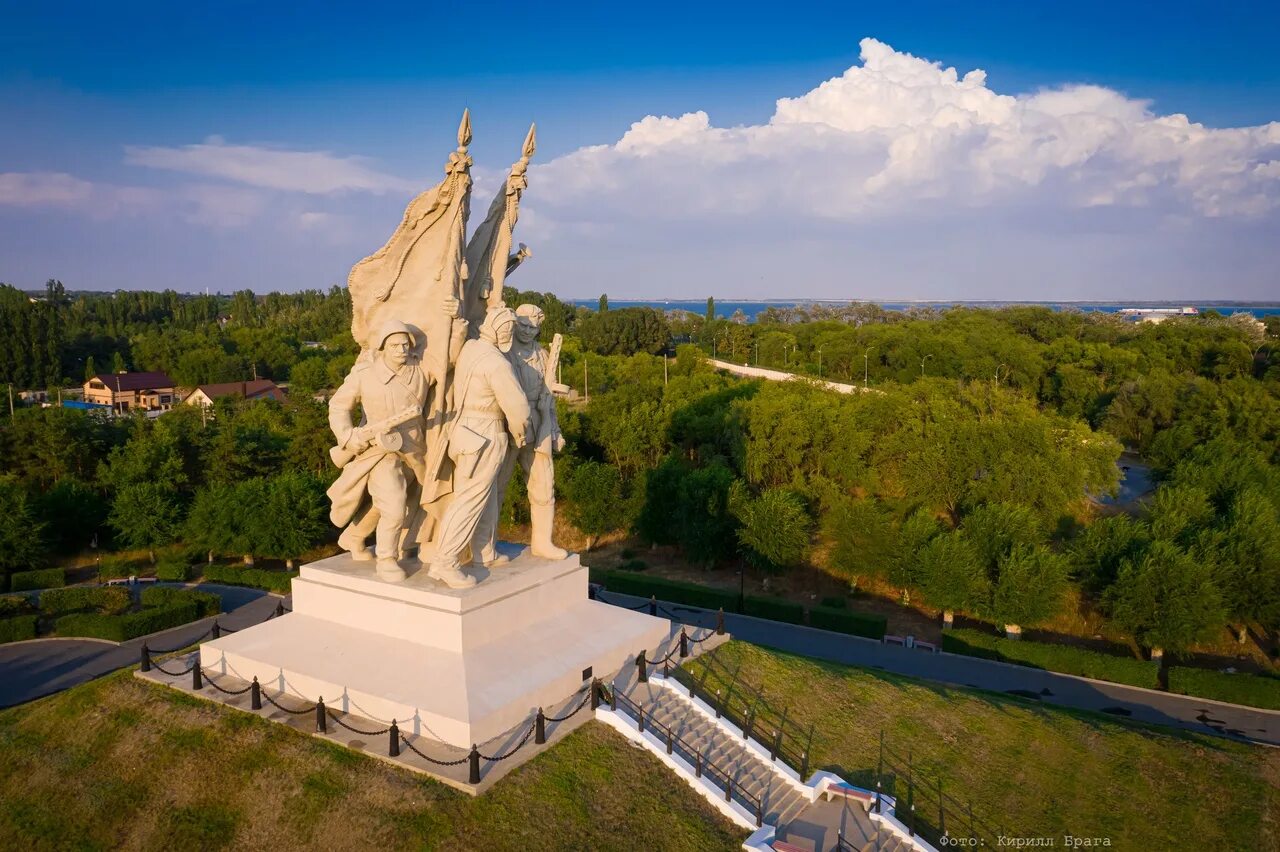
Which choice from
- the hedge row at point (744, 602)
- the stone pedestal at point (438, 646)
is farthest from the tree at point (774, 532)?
the stone pedestal at point (438, 646)

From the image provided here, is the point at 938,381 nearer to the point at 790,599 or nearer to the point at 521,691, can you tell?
the point at 790,599

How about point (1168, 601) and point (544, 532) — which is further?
point (1168, 601)

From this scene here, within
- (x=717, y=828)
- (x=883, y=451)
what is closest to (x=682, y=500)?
(x=883, y=451)

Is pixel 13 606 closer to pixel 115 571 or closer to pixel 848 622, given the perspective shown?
pixel 115 571

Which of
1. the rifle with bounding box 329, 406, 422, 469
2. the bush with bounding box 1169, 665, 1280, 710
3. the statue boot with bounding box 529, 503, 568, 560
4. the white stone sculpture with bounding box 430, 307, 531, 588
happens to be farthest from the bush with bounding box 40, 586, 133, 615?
the bush with bounding box 1169, 665, 1280, 710

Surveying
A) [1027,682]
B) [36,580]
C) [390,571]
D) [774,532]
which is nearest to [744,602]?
[774,532]

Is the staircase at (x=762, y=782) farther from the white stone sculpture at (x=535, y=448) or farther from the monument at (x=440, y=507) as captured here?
the white stone sculpture at (x=535, y=448)

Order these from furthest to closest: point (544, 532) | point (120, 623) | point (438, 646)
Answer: point (120, 623) → point (544, 532) → point (438, 646)
